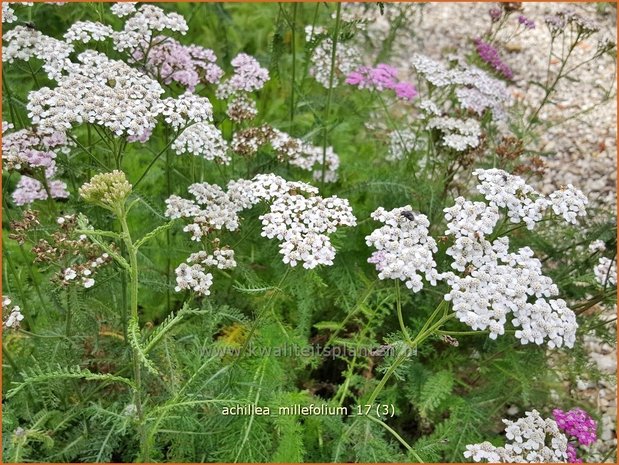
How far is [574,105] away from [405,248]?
4.70 meters

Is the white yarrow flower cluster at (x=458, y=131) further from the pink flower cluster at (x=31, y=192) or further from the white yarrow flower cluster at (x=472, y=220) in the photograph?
the pink flower cluster at (x=31, y=192)

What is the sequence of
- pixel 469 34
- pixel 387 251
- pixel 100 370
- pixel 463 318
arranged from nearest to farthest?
pixel 463 318 → pixel 387 251 → pixel 100 370 → pixel 469 34

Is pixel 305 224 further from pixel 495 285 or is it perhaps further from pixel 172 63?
pixel 172 63

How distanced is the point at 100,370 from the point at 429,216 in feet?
6.22

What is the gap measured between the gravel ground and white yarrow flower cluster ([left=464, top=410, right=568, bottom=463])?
4.27ft

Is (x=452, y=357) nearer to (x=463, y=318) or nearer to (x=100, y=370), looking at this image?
(x=463, y=318)

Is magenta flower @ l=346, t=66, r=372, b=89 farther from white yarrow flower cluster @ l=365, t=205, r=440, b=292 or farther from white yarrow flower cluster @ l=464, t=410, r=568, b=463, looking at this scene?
white yarrow flower cluster @ l=464, t=410, r=568, b=463

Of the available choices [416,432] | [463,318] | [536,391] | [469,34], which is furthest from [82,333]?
[469,34]

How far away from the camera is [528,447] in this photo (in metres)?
2.44

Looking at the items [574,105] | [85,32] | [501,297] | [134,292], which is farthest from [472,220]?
[574,105]

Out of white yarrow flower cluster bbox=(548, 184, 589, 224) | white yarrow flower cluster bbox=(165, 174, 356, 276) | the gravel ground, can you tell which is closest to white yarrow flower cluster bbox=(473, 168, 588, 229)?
white yarrow flower cluster bbox=(548, 184, 589, 224)

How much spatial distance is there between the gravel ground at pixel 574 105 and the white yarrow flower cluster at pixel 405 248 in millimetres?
2028

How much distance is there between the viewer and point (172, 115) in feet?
8.88

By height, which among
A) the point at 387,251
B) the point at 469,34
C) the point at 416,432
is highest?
the point at 469,34
